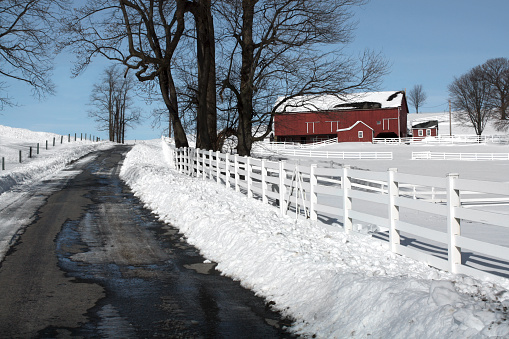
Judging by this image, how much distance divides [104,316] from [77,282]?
5.06 feet

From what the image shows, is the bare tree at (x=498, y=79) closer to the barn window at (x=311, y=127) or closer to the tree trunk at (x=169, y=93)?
the barn window at (x=311, y=127)

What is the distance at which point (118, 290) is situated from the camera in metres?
6.35

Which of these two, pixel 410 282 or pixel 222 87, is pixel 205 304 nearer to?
pixel 410 282

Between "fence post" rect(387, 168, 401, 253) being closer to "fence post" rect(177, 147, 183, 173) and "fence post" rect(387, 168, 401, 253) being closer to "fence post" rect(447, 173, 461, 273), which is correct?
"fence post" rect(447, 173, 461, 273)

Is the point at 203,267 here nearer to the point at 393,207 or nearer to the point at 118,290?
the point at 118,290

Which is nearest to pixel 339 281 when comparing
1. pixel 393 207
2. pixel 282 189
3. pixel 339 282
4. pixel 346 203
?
pixel 339 282

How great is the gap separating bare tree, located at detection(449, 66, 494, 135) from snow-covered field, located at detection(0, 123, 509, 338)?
82795 millimetres

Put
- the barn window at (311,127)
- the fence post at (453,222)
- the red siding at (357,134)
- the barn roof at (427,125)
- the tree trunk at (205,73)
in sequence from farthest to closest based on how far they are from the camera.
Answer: the barn roof at (427,125), the barn window at (311,127), the red siding at (357,134), the tree trunk at (205,73), the fence post at (453,222)

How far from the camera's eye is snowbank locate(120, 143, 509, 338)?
4230mm

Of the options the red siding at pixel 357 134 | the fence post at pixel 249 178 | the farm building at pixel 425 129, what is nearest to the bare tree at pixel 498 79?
the farm building at pixel 425 129

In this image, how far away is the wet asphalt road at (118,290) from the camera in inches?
197

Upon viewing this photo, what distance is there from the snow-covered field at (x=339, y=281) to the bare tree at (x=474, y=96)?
82.8 meters

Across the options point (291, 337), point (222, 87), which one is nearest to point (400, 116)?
point (222, 87)

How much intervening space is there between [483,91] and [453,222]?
87.2 m
